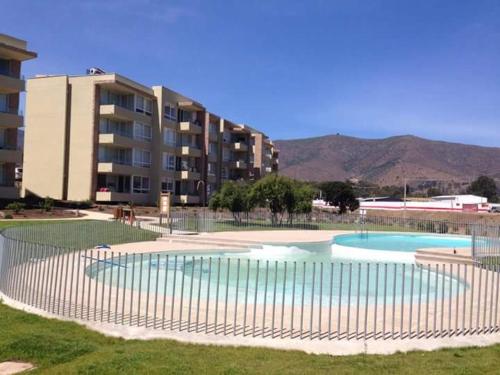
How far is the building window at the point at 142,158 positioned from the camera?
4997 centimetres

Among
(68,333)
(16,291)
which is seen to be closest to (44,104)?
(16,291)

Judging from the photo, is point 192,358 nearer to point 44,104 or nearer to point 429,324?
point 429,324

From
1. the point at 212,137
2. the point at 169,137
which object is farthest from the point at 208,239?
the point at 212,137

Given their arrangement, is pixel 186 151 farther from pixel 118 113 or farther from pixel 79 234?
pixel 79 234

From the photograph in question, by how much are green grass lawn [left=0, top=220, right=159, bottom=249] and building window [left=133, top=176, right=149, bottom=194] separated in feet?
78.8

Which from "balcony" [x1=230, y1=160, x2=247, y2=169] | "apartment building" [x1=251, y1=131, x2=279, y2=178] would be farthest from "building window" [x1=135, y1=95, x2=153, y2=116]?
"apartment building" [x1=251, y1=131, x2=279, y2=178]

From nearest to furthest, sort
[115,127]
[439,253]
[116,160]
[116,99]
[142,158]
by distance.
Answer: [439,253]
[116,160]
[116,99]
[115,127]
[142,158]

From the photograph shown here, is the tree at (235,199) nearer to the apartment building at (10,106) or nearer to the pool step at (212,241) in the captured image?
the pool step at (212,241)

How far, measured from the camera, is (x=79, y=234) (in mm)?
21875

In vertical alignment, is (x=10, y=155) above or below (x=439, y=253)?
above

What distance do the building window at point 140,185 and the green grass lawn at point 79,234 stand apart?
946 inches

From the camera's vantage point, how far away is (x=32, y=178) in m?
46.0

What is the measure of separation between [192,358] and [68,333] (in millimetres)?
2504

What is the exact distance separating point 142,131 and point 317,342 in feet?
151
